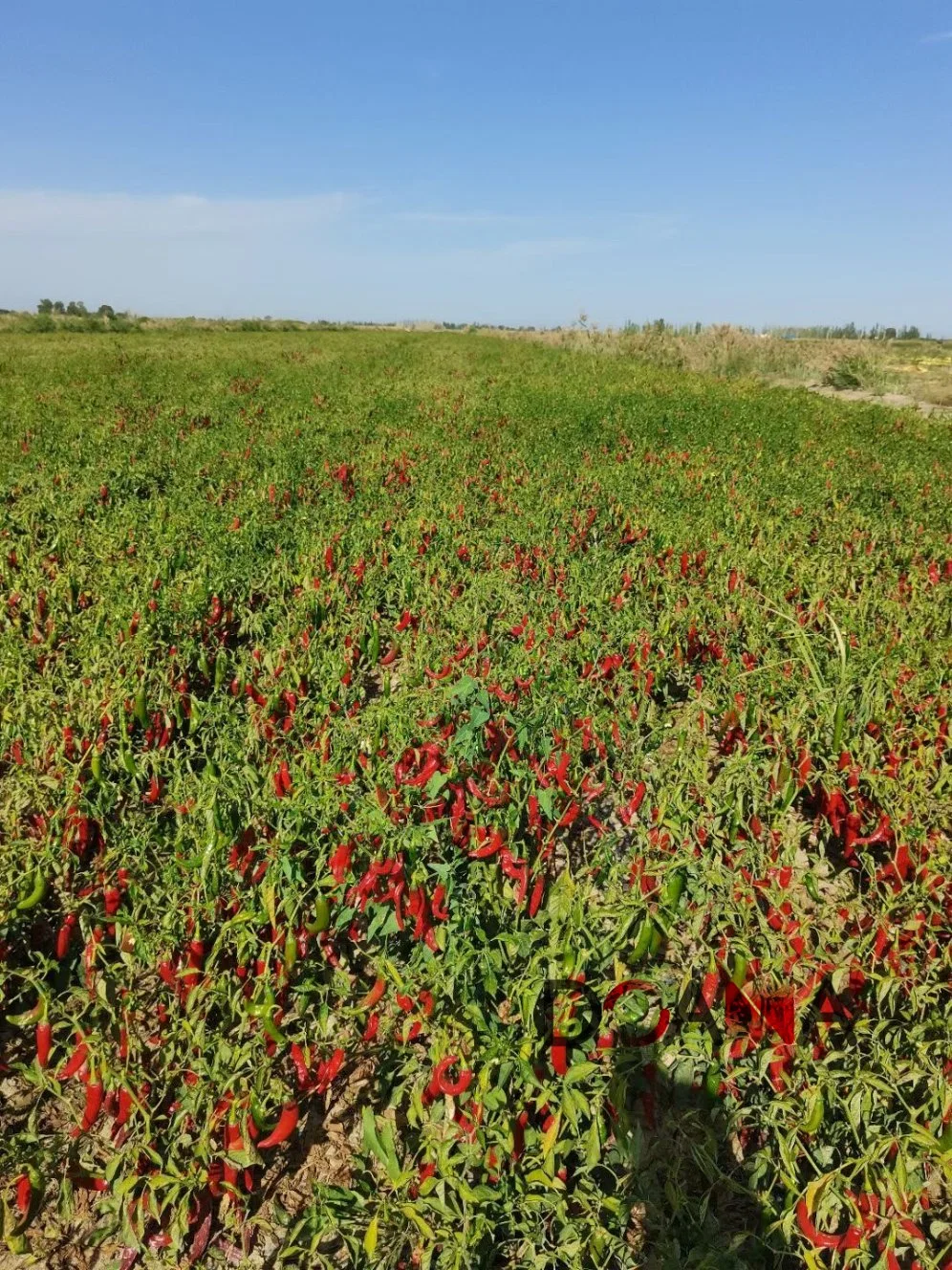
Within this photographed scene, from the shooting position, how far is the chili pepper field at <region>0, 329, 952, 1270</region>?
150cm

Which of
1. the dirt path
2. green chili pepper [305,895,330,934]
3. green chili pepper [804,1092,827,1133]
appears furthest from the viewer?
the dirt path

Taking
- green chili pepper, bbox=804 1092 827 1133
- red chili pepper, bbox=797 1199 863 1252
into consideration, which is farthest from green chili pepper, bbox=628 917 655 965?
red chili pepper, bbox=797 1199 863 1252

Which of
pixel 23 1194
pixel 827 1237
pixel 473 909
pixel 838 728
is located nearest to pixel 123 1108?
pixel 23 1194

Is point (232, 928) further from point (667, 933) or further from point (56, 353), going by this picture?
point (56, 353)

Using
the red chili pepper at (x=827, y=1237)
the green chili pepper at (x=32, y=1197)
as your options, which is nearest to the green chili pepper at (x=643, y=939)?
the red chili pepper at (x=827, y=1237)

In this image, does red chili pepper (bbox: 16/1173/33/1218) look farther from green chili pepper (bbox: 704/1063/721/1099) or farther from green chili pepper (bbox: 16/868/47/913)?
green chili pepper (bbox: 704/1063/721/1099)

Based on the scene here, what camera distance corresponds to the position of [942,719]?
111 inches

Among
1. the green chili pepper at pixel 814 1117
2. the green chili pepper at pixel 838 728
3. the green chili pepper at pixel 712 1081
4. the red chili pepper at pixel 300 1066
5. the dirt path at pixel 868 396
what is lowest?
the red chili pepper at pixel 300 1066

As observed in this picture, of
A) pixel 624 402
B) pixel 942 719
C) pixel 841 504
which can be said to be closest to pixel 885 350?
pixel 624 402

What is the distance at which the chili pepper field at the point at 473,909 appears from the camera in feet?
4.91

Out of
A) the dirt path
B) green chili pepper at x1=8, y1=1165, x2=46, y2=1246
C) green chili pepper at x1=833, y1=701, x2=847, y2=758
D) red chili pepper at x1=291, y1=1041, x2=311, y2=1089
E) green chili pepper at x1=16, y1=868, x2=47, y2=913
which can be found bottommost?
green chili pepper at x1=8, y1=1165, x2=46, y2=1246

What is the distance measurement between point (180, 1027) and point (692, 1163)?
4.39 feet

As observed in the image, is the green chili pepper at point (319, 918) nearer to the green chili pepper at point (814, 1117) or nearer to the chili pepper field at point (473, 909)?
the chili pepper field at point (473, 909)

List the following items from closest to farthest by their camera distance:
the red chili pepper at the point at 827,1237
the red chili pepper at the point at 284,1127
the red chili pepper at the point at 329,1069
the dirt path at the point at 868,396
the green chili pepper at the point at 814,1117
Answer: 1. the red chili pepper at the point at 827,1237
2. the green chili pepper at the point at 814,1117
3. the red chili pepper at the point at 284,1127
4. the red chili pepper at the point at 329,1069
5. the dirt path at the point at 868,396
